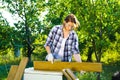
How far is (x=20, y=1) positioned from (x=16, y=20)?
1886 millimetres

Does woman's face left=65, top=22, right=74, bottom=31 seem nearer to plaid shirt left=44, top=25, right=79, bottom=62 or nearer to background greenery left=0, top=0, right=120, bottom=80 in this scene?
plaid shirt left=44, top=25, right=79, bottom=62

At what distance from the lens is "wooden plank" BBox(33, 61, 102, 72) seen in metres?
3.54

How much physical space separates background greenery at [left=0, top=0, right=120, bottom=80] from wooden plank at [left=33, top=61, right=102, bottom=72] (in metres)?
21.9

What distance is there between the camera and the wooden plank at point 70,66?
140 inches

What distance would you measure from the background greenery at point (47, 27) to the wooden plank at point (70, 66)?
2186 centimetres

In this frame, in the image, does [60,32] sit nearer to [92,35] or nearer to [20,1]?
[92,35]

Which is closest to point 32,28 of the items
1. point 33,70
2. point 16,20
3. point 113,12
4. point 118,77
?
point 16,20

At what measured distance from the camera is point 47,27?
30.7m

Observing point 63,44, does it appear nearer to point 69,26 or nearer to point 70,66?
point 69,26

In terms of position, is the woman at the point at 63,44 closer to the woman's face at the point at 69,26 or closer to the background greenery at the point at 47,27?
the woman's face at the point at 69,26

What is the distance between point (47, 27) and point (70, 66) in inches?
1066

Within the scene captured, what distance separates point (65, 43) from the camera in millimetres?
4766

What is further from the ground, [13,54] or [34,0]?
[34,0]

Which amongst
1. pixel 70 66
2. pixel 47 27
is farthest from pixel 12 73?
pixel 47 27
